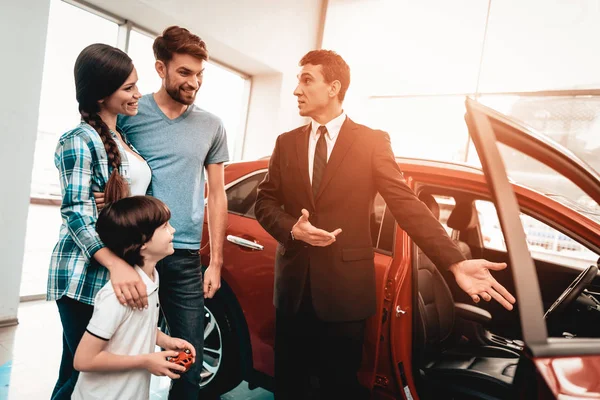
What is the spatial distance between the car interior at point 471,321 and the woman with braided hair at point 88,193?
1.19 m

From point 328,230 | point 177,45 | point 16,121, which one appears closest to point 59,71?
point 16,121

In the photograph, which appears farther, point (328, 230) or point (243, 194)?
point (243, 194)

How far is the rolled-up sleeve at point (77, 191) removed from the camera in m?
1.14

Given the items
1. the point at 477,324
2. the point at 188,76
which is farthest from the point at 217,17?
the point at 477,324

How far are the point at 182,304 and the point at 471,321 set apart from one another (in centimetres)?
168

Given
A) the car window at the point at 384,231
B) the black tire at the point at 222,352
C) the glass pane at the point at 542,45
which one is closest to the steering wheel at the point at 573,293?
the car window at the point at 384,231

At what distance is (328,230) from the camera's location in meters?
1.51

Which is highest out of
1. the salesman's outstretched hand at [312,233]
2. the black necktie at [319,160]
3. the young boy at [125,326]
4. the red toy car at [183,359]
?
the black necktie at [319,160]

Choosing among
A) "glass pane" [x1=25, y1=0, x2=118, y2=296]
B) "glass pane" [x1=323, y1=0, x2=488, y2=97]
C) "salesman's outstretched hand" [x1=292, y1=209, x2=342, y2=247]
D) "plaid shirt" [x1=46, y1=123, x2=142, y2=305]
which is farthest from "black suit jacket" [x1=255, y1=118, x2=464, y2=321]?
"glass pane" [x1=323, y1=0, x2=488, y2=97]

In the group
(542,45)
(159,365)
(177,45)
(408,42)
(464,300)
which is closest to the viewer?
(159,365)

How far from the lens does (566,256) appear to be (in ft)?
9.27

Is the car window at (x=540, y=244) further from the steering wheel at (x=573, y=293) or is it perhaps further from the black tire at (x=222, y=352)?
the black tire at (x=222, y=352)

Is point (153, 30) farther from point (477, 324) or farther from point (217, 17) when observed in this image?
point (477, 324)

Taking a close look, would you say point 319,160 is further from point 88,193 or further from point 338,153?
point 88,193
